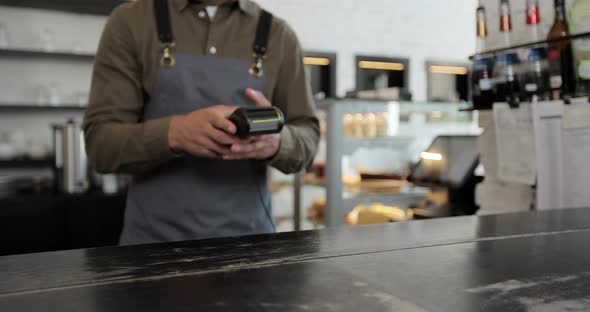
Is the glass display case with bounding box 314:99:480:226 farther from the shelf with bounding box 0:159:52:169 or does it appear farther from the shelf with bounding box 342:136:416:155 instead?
the shelf with bounding box 0:159:52:169

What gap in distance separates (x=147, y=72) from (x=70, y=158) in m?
2.25

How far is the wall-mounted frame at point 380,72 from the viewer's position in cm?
562

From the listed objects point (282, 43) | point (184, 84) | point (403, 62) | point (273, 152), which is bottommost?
point (273, 152)

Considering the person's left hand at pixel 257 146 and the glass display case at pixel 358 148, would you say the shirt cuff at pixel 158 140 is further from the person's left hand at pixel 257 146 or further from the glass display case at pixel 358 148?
the glass display case at pixel 358 148

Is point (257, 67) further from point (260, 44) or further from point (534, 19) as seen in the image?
point (534, 19)

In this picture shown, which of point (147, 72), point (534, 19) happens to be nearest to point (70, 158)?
point (147, 72)

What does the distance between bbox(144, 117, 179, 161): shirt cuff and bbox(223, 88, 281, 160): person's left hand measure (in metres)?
0.13

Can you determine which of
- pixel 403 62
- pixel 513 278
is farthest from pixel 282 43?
pixel 403 62

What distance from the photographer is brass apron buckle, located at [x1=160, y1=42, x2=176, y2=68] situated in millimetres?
1233

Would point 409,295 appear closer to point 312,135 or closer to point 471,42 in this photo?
point 312,135

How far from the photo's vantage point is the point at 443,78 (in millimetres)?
6199

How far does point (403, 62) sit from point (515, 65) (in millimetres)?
4678

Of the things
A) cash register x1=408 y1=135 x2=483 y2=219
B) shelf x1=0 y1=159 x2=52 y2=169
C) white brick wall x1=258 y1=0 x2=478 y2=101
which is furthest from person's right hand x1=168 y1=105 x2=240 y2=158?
white brick wall x1=258 y1=0 x2=478 y2=101

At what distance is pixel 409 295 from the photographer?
1.51ft
